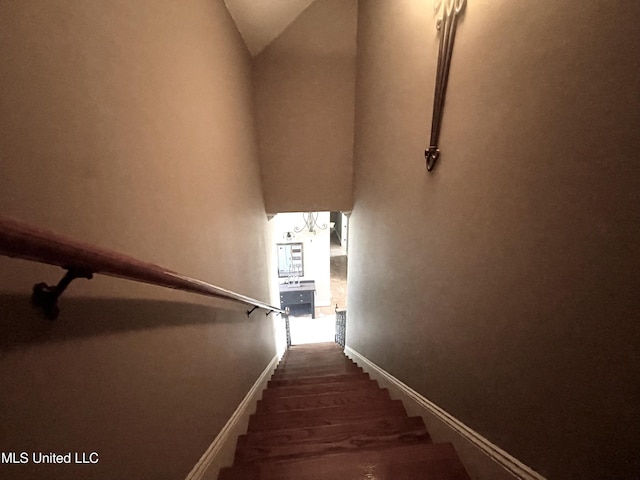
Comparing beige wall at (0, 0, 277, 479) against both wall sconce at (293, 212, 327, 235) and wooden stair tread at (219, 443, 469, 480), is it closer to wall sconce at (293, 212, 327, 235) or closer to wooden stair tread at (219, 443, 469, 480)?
wooden stair tread at (219, 443, 469, 480)

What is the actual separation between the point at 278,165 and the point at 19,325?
3.26 meters

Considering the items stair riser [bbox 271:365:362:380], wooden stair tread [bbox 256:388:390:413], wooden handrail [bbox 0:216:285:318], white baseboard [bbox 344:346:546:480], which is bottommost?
stair riser [bbox 271:365:362:380]

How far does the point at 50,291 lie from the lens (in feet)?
1.76

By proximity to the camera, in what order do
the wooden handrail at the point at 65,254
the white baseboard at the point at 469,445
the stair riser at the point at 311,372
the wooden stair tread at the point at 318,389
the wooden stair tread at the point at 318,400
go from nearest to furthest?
the wooden handrail at the point at 65,254
the white baseboard at the point at 469,445
the wooden stair tread at the point at 318,400
the wooden stair tread at the point at 318,389
the stair riser at the point at 311,372

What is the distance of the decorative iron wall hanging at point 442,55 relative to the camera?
1191mm

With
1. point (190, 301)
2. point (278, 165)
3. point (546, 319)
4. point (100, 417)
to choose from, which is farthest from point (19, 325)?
point (278, 165)

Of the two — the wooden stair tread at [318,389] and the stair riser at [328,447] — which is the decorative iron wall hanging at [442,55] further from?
the wooden stair tread at [318,389]

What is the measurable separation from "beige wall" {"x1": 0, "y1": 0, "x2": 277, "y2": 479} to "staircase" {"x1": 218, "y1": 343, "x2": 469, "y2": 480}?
29 cm

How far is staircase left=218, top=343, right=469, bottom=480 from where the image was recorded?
1.18 metres

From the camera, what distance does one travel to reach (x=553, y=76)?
764mm

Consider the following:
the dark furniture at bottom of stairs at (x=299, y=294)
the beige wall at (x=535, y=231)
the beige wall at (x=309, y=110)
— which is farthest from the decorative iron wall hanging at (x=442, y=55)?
the dark furniture at bottom of stairs at (x=299, y=294)

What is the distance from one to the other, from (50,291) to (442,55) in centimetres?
161

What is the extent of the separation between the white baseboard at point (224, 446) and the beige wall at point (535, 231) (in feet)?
3.54

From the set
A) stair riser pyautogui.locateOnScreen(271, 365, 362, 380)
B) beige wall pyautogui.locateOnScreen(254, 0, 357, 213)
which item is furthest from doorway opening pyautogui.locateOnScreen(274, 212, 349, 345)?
stair riser pyautogui.locateOnScreen(271, 365, 362, 380)
